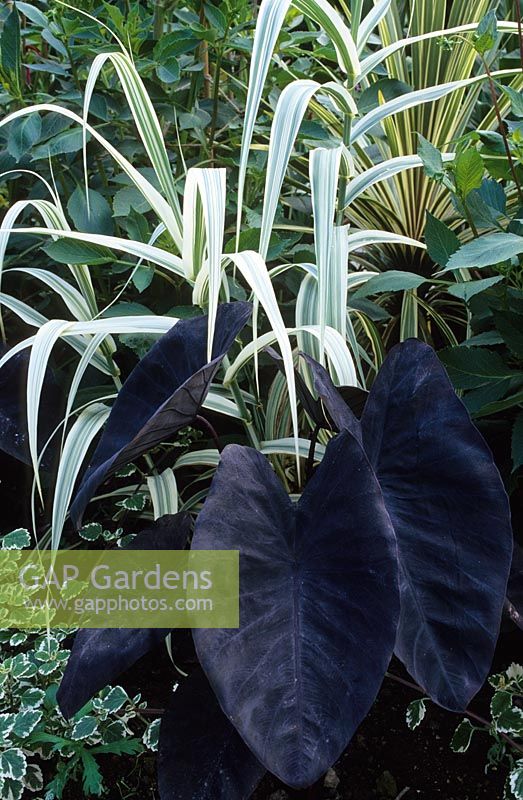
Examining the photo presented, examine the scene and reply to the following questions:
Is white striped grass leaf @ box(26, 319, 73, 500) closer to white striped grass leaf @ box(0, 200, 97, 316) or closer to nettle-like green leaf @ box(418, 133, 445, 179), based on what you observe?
white striped grass leaf @ box(0, 200, 97, 316)

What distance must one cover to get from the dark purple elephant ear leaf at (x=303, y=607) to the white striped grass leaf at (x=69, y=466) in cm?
28

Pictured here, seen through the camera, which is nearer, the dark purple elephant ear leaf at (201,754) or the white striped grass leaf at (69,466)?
the dark purple elephant ear leaf at (201,754)

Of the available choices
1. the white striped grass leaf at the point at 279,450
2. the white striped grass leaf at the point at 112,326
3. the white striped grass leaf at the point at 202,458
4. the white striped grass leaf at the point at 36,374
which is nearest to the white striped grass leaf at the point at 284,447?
the white striped grass leaf at the point at 279,450

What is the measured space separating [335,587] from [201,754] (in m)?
0.25

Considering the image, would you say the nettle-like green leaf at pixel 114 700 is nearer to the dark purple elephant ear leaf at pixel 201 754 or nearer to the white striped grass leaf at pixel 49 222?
the dark purple elephant ear leaf at pixel 201 754

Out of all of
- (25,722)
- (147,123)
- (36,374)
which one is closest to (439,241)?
(147,123)

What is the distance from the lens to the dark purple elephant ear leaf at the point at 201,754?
79 cm

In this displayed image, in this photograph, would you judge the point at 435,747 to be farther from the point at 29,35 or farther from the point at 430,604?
the point at 29,35

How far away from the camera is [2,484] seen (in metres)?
1.42

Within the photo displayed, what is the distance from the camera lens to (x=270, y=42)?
97cm

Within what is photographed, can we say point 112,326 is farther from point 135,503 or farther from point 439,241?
point 439,241

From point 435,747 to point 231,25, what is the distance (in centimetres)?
108

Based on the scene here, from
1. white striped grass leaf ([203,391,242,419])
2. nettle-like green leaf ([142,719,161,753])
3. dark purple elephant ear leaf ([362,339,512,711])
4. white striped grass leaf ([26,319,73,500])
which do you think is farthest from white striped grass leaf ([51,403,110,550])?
dark purple elephant ear leaf ([362,339,512,711])

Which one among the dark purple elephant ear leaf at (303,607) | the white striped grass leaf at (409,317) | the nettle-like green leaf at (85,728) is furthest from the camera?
the white striped grass leaf at (409,317)
